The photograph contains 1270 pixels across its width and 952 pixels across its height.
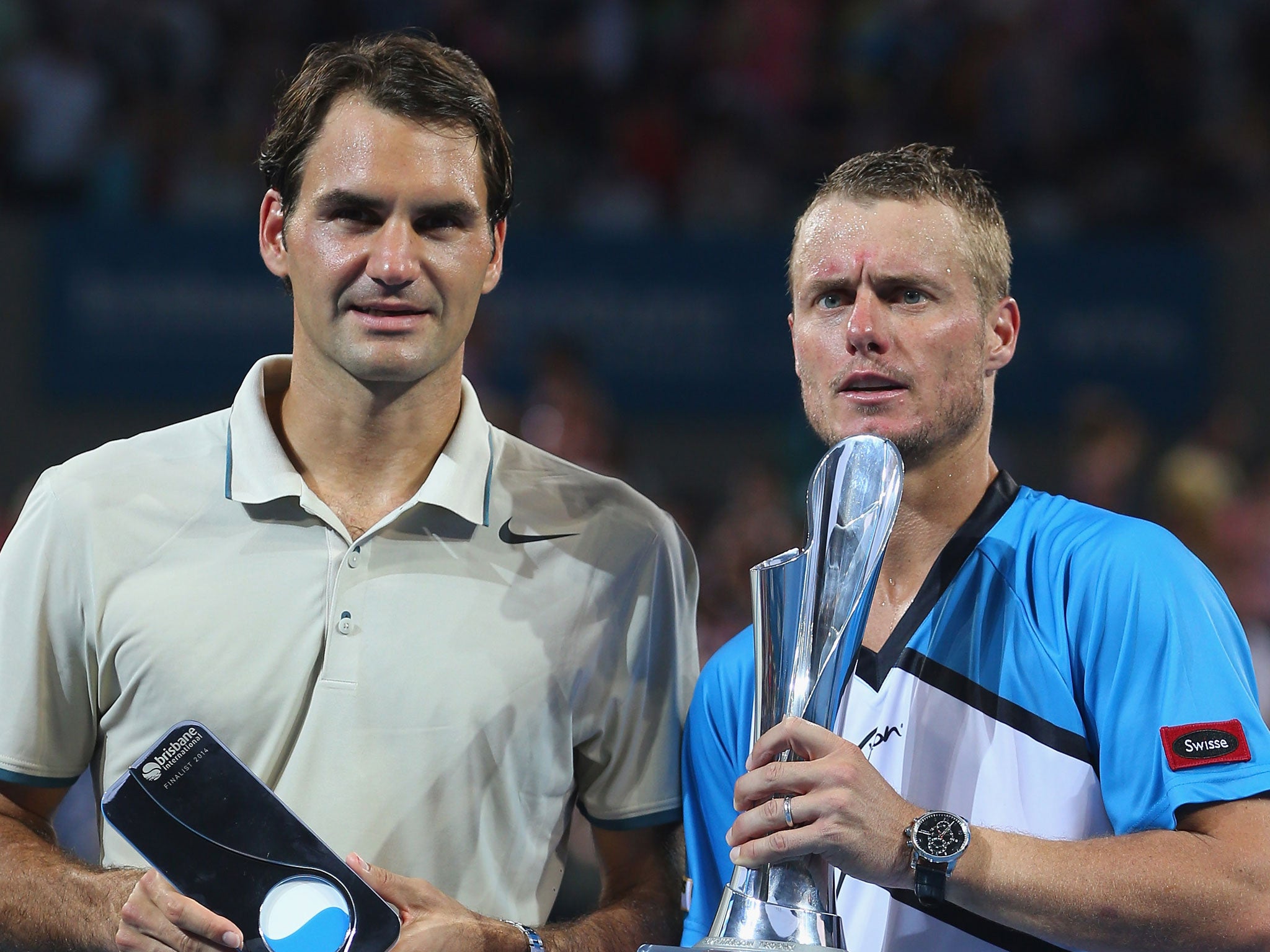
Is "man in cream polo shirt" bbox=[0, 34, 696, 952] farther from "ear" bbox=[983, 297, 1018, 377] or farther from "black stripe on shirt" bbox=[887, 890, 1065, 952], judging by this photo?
"ear" bbox=[983, 297, 1018, 377]

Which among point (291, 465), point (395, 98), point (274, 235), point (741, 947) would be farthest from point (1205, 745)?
point (274, 235)

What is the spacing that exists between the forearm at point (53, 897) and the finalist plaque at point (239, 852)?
0.32m

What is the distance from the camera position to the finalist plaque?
2129mm

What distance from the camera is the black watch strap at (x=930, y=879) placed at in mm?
2072

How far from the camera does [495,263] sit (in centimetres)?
276

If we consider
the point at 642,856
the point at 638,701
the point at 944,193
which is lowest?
the point at 642,856

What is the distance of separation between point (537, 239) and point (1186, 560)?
234 inches

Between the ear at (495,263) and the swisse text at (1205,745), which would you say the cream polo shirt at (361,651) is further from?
the swisse text at (1205,745)

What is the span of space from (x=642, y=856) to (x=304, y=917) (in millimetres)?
767

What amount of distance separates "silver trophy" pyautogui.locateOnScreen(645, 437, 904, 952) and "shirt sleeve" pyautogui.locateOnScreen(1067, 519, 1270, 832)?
1.25ft

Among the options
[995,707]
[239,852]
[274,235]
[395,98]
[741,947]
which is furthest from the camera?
[274,235]

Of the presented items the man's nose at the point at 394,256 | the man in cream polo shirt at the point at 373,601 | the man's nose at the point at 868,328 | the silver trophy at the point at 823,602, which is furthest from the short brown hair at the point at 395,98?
the silver trophy at the point at 823,602

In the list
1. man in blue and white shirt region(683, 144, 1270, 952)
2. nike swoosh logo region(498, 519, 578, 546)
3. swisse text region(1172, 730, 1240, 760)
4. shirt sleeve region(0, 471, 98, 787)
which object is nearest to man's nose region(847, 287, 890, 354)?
man in blue and white shirt region(683, 144, 1270, 952)

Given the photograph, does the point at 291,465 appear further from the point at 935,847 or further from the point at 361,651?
the point at 935,847
